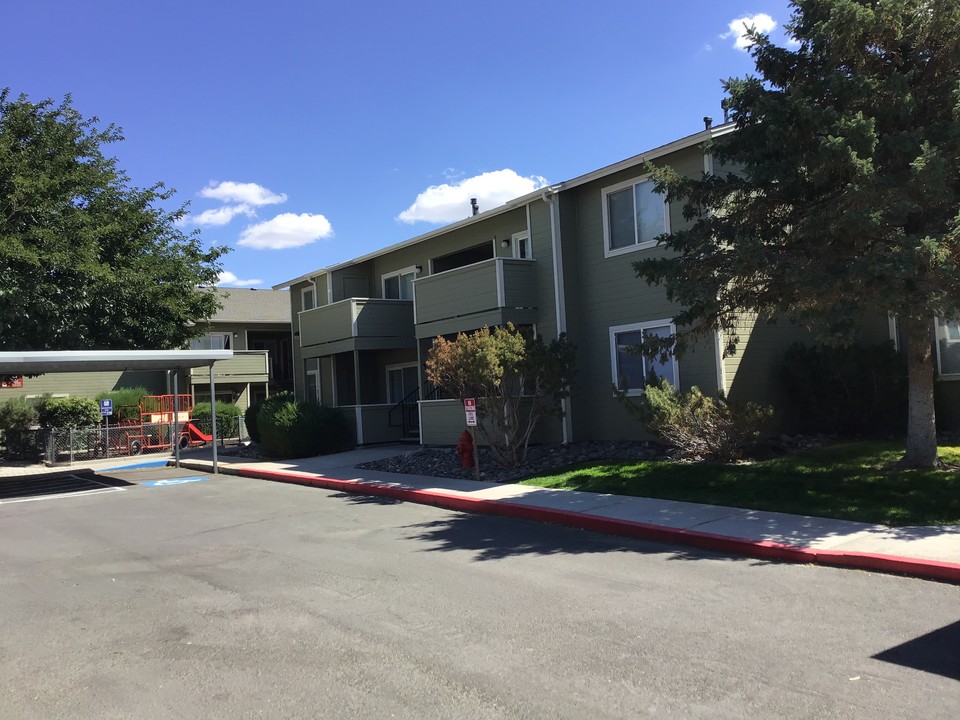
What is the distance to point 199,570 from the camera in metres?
8.10

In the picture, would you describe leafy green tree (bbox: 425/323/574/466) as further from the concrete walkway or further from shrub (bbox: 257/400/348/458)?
shrub (bbox: 257/400/348/458)

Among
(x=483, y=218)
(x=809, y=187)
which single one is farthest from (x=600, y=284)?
(x=809, y=187)

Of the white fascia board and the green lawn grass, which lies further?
the white fascia board

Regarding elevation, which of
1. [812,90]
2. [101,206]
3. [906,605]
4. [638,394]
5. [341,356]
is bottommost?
[906,605]

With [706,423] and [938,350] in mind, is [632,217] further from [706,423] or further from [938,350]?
[938,350]

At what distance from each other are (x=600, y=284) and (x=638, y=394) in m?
2.76

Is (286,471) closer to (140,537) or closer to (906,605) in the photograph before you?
(140,537)

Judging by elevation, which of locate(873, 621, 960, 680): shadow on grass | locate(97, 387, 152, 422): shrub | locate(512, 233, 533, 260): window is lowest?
A: locate(873, 621, 960, 680): shadow on grass

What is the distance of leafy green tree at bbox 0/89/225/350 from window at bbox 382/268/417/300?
17.8 feet

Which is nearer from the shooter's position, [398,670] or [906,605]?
[398,670]

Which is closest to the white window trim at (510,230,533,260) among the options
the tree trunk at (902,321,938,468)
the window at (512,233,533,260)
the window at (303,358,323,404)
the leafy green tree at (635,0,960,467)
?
the window at (512,233,533,260)

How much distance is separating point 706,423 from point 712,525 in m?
4.39

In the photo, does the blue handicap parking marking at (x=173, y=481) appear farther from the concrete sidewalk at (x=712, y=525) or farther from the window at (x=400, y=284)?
the window at (x=400, y=284)

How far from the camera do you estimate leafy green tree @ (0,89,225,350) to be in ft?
60.2
